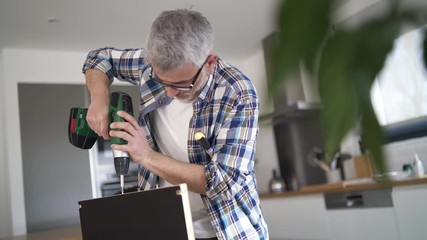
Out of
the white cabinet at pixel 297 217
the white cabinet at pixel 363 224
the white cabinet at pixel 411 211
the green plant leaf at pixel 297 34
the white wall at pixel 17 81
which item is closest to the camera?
the green plant leaf at pixel 297 34

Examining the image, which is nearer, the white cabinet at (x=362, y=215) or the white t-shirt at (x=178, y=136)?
the white t-shirt at (x=178, y=136)

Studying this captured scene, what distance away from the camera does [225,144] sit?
100cm

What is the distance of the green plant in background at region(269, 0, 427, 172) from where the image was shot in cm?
19

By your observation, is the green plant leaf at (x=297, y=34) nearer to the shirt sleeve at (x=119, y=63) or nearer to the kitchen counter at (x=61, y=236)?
the shirt sleeve at (x=119, y=63)

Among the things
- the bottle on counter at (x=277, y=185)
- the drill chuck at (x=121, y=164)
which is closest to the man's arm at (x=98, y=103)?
the drill chuck at (x=121, y=164)

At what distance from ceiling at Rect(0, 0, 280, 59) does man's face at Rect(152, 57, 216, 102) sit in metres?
1.37

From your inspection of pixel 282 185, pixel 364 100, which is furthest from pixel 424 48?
pixel 282 185

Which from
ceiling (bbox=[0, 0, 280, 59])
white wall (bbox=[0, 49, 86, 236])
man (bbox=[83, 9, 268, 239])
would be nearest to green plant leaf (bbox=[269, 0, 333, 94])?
man (bbox=[83, 9, 268, 239])

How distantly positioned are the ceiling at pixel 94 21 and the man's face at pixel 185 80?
1373 mm

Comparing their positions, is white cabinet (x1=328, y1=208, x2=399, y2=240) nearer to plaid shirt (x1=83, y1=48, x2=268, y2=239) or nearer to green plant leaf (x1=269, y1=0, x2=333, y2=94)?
plaid shirt (x1=83, y1=48, x2=268, y2=239)

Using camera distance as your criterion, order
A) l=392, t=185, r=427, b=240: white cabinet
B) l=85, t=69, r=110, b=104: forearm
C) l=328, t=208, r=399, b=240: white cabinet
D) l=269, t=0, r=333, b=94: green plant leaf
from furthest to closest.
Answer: l=328, t=208, r=399, b=240: white cabinet, l=392, t=185, r=427, b=240: white cabinet, l=85, t=69, r=110, b=104: forearm, l=269, t=0, r=333, b=94: green plant leaf

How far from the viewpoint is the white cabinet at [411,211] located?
2088mm

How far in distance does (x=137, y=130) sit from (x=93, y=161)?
2395 millimetres

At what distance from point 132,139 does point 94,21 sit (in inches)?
83.5
